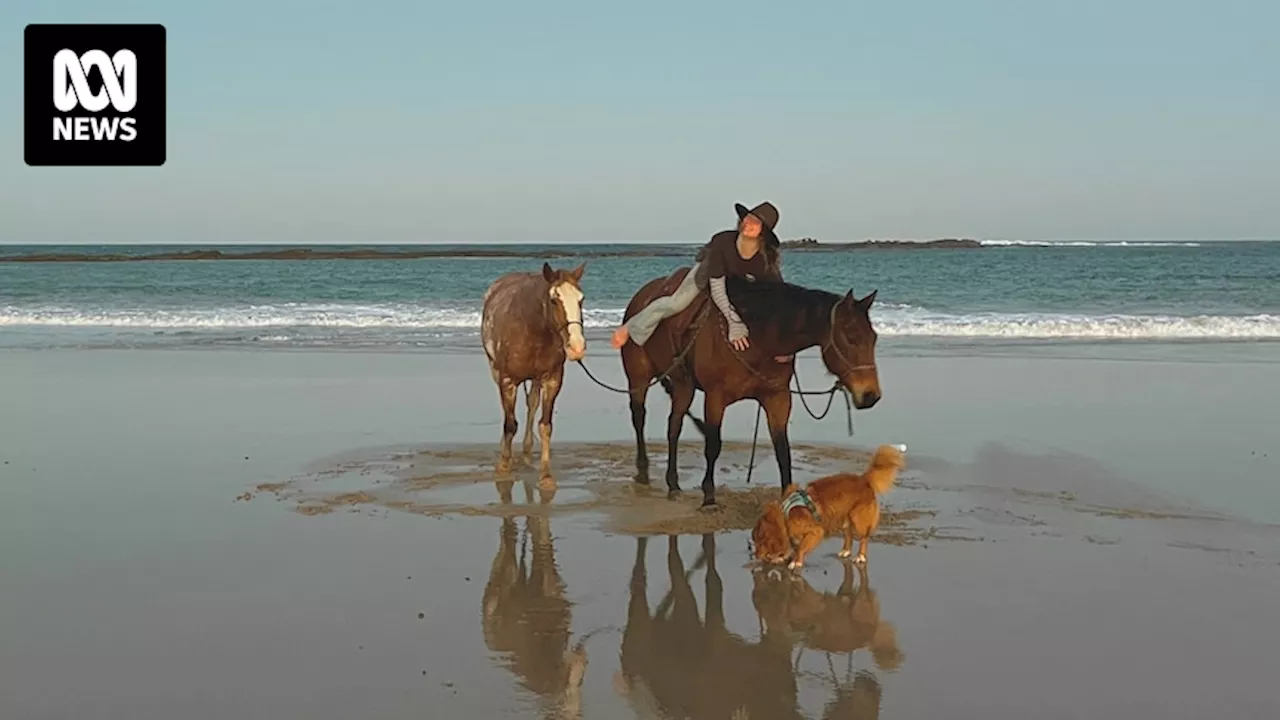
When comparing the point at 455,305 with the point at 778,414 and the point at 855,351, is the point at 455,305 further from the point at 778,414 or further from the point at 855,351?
the point at 855,351

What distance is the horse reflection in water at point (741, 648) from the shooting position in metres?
4.00

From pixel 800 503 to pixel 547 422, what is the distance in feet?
9.57

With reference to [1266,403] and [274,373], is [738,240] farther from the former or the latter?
[274,373]

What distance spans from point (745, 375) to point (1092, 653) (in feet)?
10.1

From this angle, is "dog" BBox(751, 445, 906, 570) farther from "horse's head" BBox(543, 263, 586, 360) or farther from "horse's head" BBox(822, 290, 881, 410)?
"horse's head" BBox(543, 263, 586, 360)

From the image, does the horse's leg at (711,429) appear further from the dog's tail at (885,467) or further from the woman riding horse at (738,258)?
the dog's tail at (885,467)

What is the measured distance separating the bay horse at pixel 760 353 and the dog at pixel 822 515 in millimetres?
575

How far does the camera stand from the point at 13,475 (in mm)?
7965

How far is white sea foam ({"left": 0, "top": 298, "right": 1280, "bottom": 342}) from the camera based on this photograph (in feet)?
70.8

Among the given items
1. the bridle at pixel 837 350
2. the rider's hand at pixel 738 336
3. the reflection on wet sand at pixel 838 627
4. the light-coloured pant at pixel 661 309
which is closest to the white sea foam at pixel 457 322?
the light-coloured pant at pixel 661 309

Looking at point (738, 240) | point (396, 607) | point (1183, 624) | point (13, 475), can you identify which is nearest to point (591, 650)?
point (396, 607)

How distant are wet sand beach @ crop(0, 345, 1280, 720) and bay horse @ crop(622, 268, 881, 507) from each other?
571mm

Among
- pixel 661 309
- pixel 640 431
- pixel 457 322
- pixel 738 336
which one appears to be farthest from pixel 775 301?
pixel 457 322

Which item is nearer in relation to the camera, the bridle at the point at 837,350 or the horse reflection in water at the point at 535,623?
the horse reflection in water at the point at 535,623
